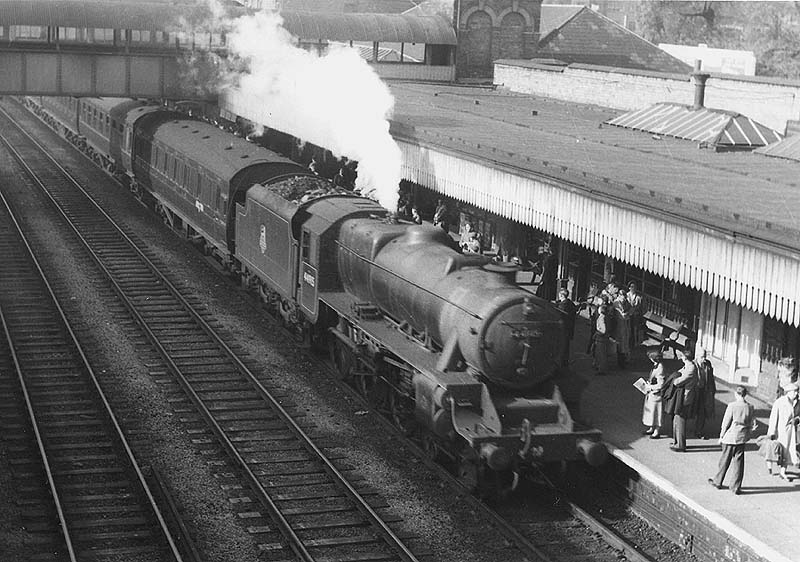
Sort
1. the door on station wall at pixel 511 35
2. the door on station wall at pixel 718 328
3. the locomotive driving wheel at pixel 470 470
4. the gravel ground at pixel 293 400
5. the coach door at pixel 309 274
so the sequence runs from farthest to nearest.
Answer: the door on station wall at pixel 511 35
the coach door at pixel 309 274
the door on station wall at pixel 718 328
the locomotive driving wheel at pixel 470 470
the gravel ground at pixel 293 400

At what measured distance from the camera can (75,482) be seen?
1302cm

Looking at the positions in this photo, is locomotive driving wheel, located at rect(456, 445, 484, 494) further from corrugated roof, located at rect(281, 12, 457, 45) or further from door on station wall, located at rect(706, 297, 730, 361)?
corrugated roof, located at rect(281, 12, 457, 45)

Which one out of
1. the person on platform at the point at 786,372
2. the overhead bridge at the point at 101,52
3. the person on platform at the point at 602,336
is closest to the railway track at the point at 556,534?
the person on platform at the point at 786,372

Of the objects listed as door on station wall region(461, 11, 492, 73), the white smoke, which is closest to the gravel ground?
the white smoke

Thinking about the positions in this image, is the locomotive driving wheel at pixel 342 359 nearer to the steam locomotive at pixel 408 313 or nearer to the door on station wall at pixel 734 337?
the steam locomotive at pixel 408 313

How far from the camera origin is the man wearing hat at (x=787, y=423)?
41.1ft

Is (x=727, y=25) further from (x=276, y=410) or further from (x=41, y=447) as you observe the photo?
(x=41, y=447)

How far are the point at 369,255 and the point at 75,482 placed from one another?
500 cm

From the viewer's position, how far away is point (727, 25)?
274 ft

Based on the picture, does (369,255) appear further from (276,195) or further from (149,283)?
(149,283)

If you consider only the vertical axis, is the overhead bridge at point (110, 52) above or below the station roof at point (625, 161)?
above

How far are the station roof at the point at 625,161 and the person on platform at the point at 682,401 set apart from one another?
6.14 feet

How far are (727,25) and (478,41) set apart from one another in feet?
159

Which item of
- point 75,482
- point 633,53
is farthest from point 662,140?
point 633,53
